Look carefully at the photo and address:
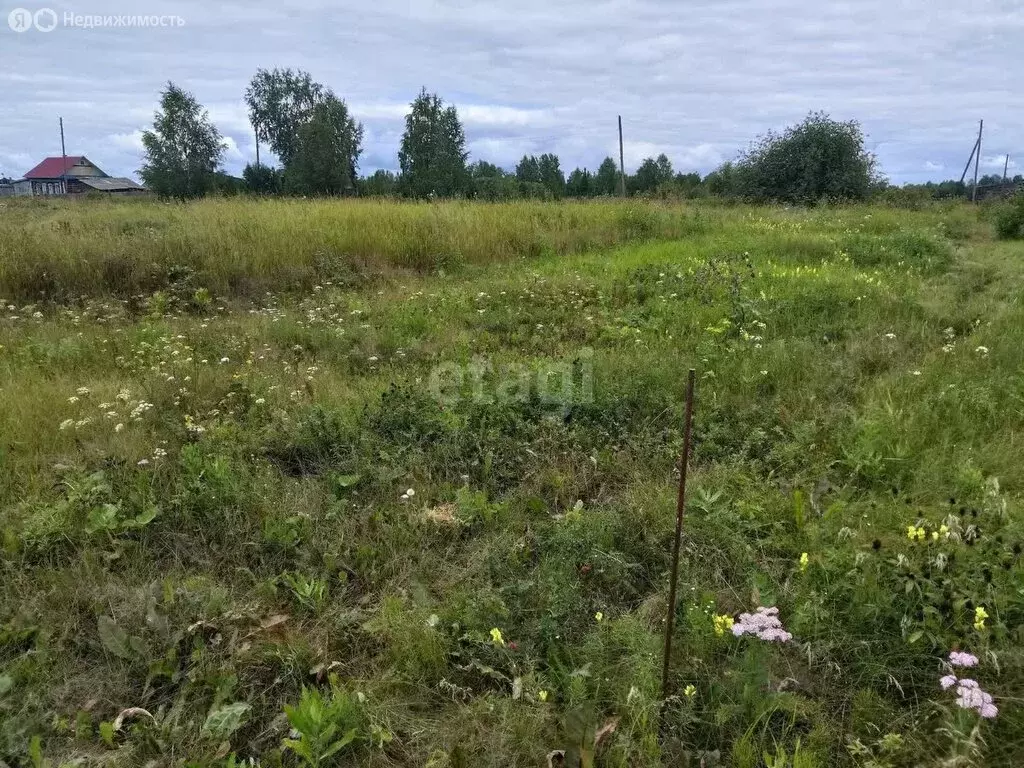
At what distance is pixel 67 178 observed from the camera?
188 ft

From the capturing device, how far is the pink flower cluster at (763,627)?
6.96ft

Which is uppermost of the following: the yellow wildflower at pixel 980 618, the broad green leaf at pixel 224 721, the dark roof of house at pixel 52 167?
the dark roof of house at pixel 52 167

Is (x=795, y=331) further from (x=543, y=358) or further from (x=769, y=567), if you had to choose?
(x=769, y=567)

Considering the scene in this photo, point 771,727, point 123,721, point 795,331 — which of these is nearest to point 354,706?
point 123,721

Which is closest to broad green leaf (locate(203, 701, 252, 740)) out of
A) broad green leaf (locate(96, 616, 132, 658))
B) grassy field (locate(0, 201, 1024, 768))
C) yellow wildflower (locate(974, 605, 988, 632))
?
grassy field (locate(0, 201, 1024, 768))

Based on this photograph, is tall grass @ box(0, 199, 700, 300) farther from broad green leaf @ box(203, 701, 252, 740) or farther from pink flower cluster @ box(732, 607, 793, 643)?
pink flower cluster @ box(732, 607, 793, 643)

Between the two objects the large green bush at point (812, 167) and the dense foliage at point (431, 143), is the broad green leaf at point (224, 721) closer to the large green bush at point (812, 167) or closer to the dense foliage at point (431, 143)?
the large green bush at point (812, 167)

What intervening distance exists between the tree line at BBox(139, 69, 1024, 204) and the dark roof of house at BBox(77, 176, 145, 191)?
15.6m

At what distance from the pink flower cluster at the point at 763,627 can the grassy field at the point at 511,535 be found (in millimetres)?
97

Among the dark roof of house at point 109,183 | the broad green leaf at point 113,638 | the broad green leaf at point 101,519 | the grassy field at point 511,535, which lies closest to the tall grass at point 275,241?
the grassy field at point 511,535

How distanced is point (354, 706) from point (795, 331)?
4.94m

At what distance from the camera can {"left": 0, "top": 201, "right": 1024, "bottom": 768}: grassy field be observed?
213 cm

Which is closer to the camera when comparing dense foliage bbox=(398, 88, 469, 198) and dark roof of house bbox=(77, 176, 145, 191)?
dense foliage bbox=(398, 88, 469, 198)

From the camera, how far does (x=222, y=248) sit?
321 inches
